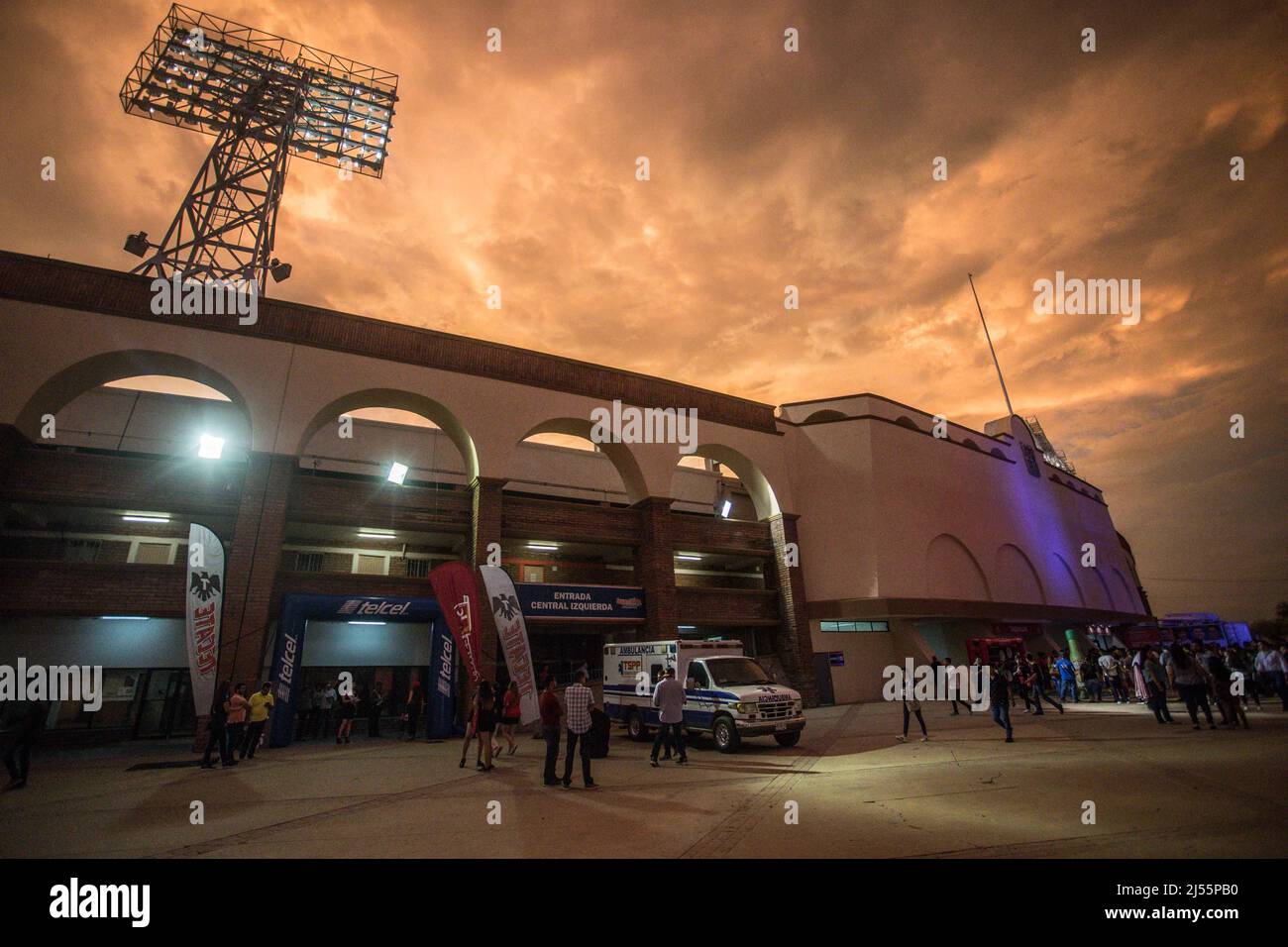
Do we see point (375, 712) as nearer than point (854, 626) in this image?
Yes

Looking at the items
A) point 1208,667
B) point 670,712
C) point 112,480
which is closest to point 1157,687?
point 1208,667

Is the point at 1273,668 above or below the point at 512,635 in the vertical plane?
below

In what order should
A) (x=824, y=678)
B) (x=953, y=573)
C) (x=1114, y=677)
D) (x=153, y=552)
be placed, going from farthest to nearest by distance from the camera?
1. (x=953, y=573)
2. (x=824, y=678)
3. (x=1114, y=677)
4. (x=153, y=552)

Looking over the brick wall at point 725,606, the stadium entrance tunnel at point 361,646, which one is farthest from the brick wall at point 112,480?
the brick wall at point 725,606

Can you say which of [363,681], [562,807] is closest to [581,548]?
[363,681]

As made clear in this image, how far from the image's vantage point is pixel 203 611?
1343cm

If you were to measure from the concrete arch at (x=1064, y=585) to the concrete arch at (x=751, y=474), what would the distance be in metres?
22.6

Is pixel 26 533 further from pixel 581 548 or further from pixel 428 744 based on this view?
pixel 581 548

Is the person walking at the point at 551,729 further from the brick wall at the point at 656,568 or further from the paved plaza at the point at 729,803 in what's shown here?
the brick wall at the point at 656,568

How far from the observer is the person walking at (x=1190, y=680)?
41.0 ft

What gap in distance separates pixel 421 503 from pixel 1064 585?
41.1 meters

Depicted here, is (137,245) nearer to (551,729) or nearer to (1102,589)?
(551,729)

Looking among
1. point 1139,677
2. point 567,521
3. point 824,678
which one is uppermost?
point 567,521
